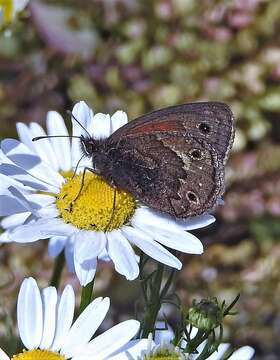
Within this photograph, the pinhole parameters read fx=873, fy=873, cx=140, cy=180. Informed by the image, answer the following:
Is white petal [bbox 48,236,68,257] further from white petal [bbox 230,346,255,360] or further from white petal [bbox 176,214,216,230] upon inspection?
white petal [bbox 230,346,255,360]

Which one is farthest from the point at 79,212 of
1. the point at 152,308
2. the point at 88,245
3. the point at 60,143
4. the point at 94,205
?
the point at 60,143

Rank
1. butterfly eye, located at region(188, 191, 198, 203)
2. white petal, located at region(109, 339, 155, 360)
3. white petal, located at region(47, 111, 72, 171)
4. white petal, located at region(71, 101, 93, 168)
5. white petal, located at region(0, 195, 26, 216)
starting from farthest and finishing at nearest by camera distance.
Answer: white petal, located at region(47, 111, 72, 171) < white petal, located at region(71, 101, 93, 168) < butterfly eye, located at region(188, 191, 198, 203) < white petal, located at region(0, 195, 26, 216) < white petal, located at region(109, 339, 155, 360)

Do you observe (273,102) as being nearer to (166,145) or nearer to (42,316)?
(166,145)

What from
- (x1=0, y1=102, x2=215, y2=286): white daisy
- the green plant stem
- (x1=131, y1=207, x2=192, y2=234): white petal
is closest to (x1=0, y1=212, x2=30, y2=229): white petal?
(x1=0, y1=102, x2=215, y2=286): white daisy

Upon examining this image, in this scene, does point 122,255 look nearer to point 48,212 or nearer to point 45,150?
point 48,212

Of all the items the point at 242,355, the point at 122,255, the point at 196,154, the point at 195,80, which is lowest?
the point at 242,355

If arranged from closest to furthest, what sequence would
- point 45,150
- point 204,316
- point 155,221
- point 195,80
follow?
point 204,316
point 155,221
point 45,150
point 195,80
